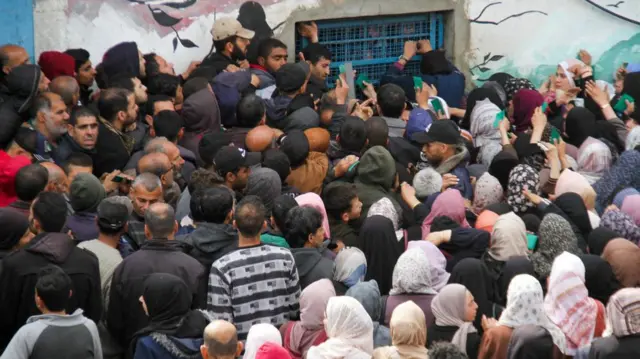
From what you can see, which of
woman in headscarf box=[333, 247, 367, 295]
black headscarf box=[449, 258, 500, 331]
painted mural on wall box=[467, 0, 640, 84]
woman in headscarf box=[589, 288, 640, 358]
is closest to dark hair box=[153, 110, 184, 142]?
woman in headscarf box=[333, 247, 367, 295]

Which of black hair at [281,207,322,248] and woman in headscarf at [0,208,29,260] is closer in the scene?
woman in headscarf at [0,208,29,260]

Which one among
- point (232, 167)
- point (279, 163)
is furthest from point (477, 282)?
point (232, 167)

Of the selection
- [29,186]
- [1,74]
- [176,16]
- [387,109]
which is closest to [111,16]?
[176,16]

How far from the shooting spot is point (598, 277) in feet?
25.5

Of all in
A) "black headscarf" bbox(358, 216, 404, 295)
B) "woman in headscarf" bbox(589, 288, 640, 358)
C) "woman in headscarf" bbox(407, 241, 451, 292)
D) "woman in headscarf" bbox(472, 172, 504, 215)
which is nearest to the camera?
"woman in headscarf" bbox(589, 288, 640, 358)

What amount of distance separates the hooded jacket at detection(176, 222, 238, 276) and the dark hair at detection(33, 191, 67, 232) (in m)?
0.75

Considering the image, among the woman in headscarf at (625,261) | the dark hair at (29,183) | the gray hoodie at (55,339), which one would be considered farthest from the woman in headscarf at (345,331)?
the dark hair at (29,183)

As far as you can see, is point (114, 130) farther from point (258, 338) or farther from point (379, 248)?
point (258, 338)

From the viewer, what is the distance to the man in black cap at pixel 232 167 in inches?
344

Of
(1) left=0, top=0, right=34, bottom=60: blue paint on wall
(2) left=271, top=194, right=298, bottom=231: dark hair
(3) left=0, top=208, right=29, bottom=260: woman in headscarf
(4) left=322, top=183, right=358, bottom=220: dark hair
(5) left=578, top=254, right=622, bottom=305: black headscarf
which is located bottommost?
(5) left=578, top=254, right=622, bottom=305: black headscarf

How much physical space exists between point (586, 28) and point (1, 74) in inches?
251

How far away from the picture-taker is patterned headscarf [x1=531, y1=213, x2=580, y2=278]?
318 inches

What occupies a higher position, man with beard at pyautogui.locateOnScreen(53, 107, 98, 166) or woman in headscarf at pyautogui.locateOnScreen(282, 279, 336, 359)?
man with beard at pyautogui.locateOnScreen(53, 107, 98, 166)

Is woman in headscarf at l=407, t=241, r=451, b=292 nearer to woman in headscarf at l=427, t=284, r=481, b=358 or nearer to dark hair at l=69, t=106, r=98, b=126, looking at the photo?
woman in headscarf at l=427, t=284, r=481, b=358
